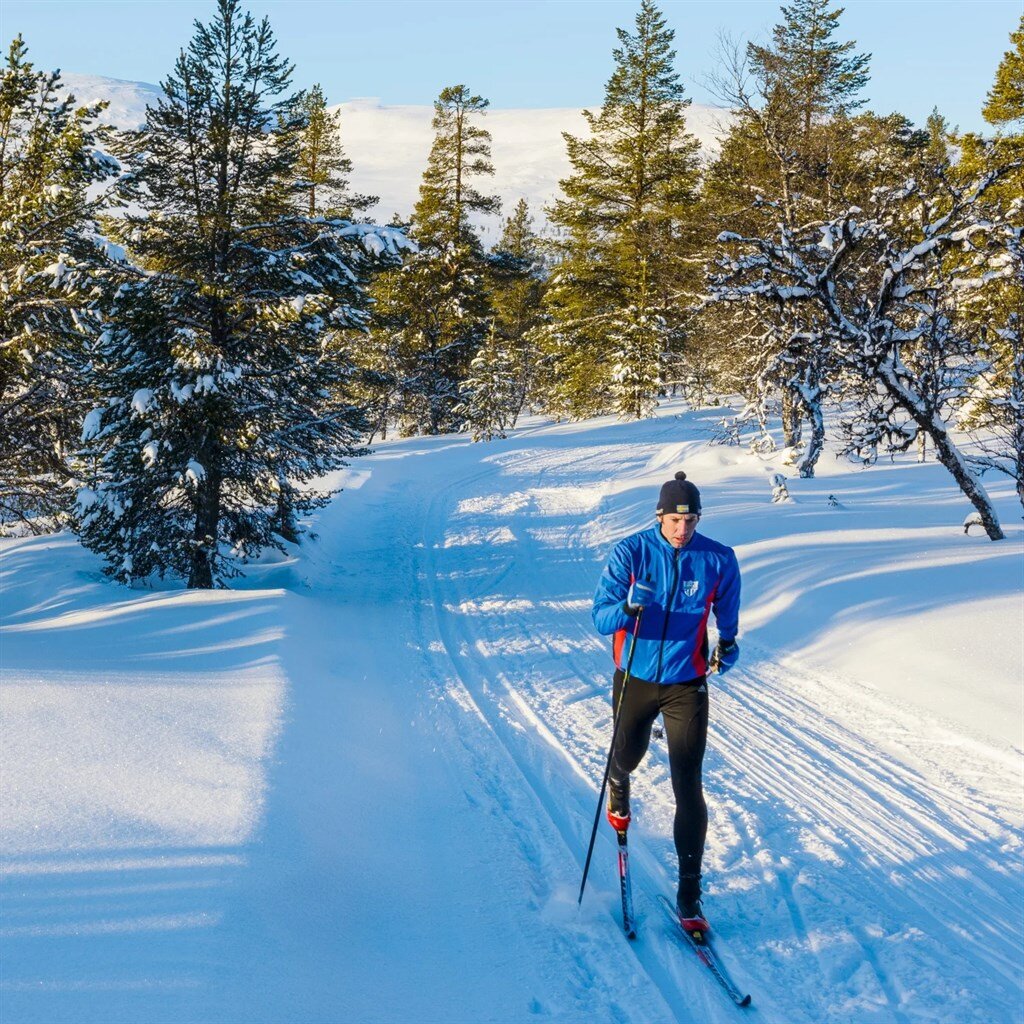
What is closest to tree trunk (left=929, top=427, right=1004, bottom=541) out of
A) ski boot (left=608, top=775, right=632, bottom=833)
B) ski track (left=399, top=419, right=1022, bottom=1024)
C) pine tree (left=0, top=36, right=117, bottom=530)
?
ski track (left=399, top=419, right=1022, bottom=1024)

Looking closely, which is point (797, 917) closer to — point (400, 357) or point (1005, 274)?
point (1005, 274)

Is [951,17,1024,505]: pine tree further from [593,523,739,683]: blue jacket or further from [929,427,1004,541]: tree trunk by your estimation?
[593,523,739,683]: blue jacket

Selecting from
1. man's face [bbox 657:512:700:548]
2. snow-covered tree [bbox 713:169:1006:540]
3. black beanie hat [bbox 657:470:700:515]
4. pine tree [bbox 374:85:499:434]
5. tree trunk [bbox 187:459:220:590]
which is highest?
pine tree [bbox 374:85:499:434]

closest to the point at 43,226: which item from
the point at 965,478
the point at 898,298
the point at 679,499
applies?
the point at 679,499

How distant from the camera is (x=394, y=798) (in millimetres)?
5910

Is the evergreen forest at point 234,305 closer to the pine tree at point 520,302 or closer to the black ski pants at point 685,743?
the black ski pants at point 685,743

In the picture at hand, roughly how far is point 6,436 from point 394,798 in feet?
36.4

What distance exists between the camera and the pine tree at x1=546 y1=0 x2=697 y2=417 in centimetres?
3234

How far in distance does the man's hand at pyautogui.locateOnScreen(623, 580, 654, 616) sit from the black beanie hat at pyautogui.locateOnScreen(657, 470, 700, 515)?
17.6 inches

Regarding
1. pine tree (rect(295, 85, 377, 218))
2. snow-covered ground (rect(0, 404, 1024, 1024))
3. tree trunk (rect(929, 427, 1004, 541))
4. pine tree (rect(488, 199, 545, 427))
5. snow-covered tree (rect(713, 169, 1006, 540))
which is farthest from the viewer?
pine tree (rect(488, 199, 545, 427))

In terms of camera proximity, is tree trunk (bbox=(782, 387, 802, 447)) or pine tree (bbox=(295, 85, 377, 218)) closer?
tree trunk (bbox=(782, 387, 802, 447))

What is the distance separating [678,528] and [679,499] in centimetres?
17

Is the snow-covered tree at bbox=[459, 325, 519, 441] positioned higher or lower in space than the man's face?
higher

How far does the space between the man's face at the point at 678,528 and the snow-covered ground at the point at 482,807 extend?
2179mm
